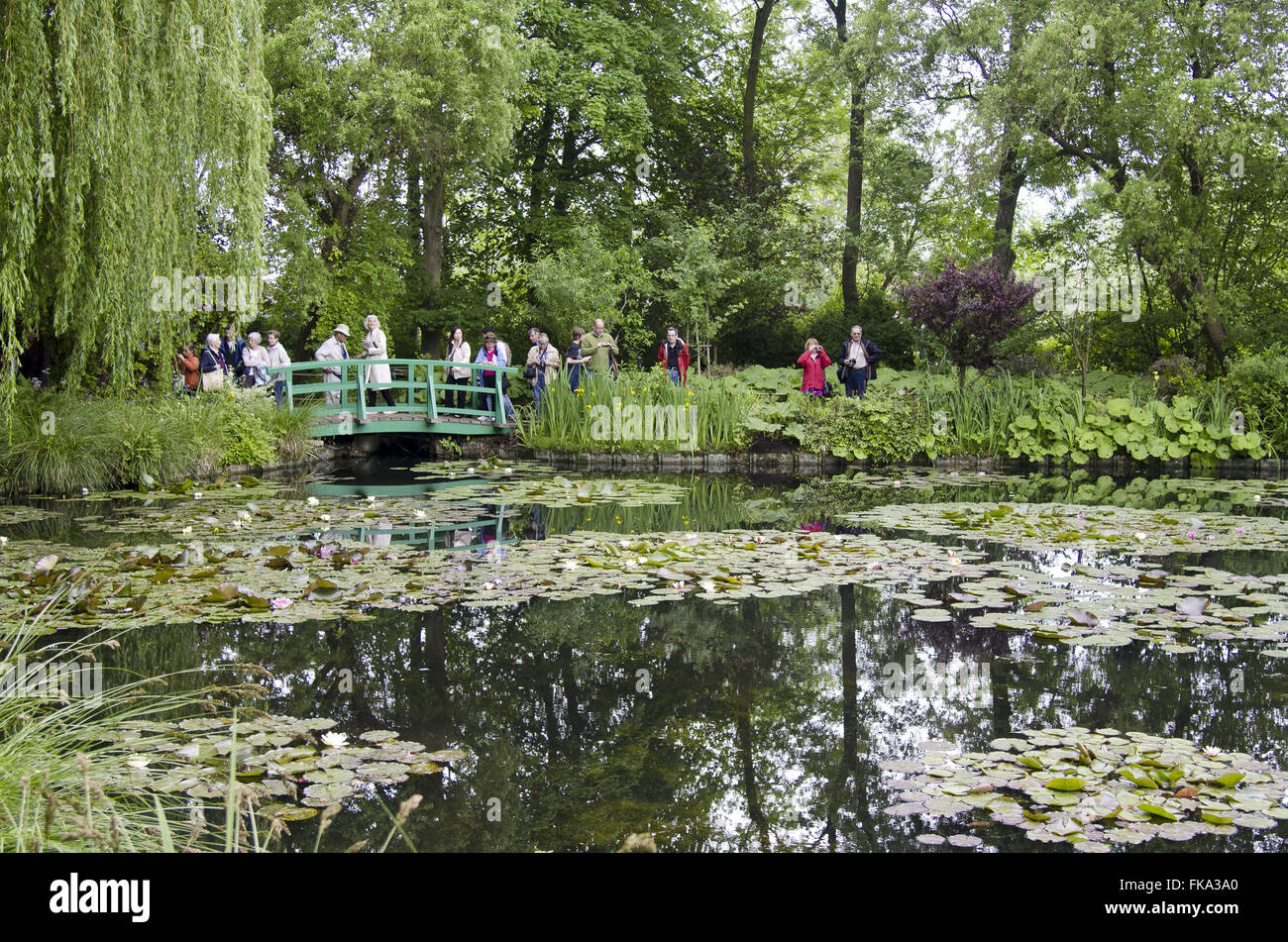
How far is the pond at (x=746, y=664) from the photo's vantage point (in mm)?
2742

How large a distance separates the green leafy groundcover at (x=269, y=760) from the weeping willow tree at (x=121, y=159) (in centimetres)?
478

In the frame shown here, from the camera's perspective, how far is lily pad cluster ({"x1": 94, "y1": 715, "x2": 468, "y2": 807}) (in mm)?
2773

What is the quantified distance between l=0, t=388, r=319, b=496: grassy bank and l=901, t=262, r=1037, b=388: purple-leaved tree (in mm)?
9601

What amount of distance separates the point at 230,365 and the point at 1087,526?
11.9m

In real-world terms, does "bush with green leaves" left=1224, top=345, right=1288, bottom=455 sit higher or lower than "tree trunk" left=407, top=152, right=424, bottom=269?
lower

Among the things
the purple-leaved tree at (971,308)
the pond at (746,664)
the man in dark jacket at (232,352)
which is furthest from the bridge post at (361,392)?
the purple-leaved tree at (971,308)

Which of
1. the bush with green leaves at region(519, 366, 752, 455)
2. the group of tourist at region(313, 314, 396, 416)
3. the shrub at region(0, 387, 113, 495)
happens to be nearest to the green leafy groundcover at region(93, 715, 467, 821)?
the shrub at region(0, 387, 113, 495)

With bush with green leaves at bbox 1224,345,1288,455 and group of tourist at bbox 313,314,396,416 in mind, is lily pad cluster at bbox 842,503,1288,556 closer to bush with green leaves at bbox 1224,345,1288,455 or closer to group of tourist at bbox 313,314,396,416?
bush with green leaves at bbox 1224,345,1288,455

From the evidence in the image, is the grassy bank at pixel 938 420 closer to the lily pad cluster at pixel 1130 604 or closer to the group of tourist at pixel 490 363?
the group of tourist at pixel 490 363

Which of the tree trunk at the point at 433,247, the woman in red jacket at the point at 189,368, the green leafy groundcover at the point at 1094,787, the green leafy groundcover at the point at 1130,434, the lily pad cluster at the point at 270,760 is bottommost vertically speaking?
the green leafy groundcover at the point at 1094,787

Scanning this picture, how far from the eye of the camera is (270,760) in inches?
121

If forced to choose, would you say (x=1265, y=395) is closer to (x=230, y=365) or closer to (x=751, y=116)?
(x=751, y=116)

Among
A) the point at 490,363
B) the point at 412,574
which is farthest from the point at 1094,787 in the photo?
the point at 490,363
